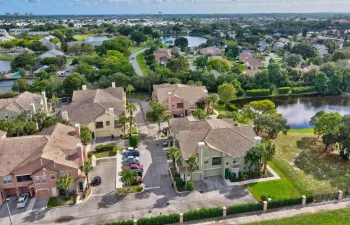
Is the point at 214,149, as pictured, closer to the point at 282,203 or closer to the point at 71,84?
the point at 282,203

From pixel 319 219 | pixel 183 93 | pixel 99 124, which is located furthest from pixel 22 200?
pixel 183 93

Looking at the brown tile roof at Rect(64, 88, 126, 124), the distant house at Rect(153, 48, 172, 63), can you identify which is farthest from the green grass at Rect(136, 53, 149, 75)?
the brown tile roof at Rect(64, 88, 126, 124)

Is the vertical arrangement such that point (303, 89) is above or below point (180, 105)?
below

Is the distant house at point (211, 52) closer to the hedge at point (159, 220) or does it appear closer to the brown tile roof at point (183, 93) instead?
the brown tile roof at point (183, 93)

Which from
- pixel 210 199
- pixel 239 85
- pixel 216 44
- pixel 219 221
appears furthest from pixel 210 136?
pixel 216 44

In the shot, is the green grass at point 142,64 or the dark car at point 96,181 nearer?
the dark car at point 96,181

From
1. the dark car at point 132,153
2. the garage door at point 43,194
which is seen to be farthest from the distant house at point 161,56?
the garage door at point 43,194
